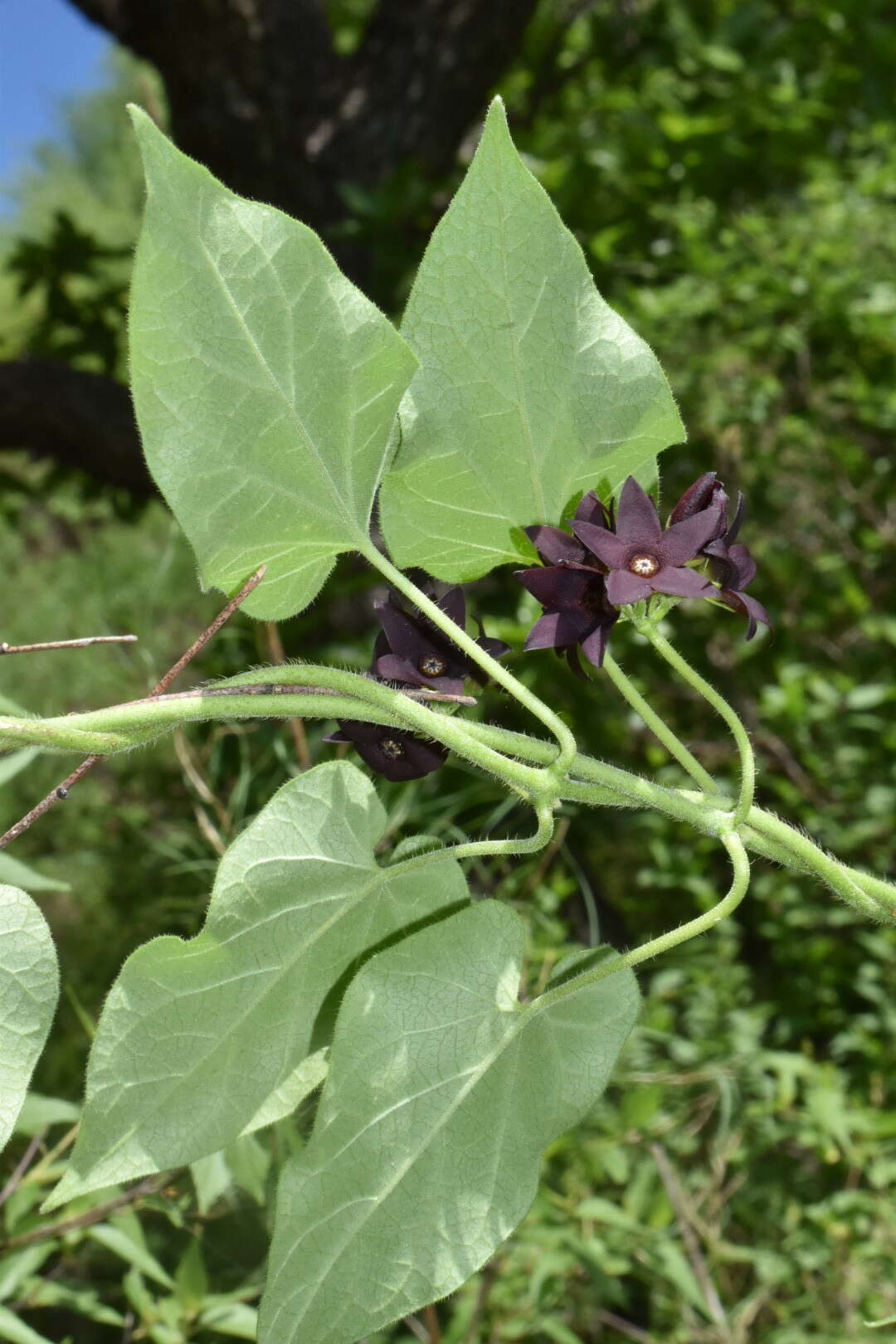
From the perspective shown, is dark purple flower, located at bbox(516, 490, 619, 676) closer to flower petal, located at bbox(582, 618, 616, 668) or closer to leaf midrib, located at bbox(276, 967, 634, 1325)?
flower petal, located at bbox(582, 618, 616, 668)

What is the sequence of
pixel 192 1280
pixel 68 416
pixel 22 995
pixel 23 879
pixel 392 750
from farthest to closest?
A: pixel 68 416, pixel 192 1280, pixel 23 879, pixel 392 750, pixel 22 995

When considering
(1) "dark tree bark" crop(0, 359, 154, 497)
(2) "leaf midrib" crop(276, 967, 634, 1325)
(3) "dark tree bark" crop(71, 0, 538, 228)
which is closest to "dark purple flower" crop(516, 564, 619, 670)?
(2) "leaf midrib" crop(276, 967, 634, 1325)

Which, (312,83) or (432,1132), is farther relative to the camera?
(312,83)

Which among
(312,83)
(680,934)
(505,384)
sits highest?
(505,384)

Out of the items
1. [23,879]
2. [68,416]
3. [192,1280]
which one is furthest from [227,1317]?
[68,416]

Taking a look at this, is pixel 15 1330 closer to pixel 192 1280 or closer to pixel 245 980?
pixel 192 1280
